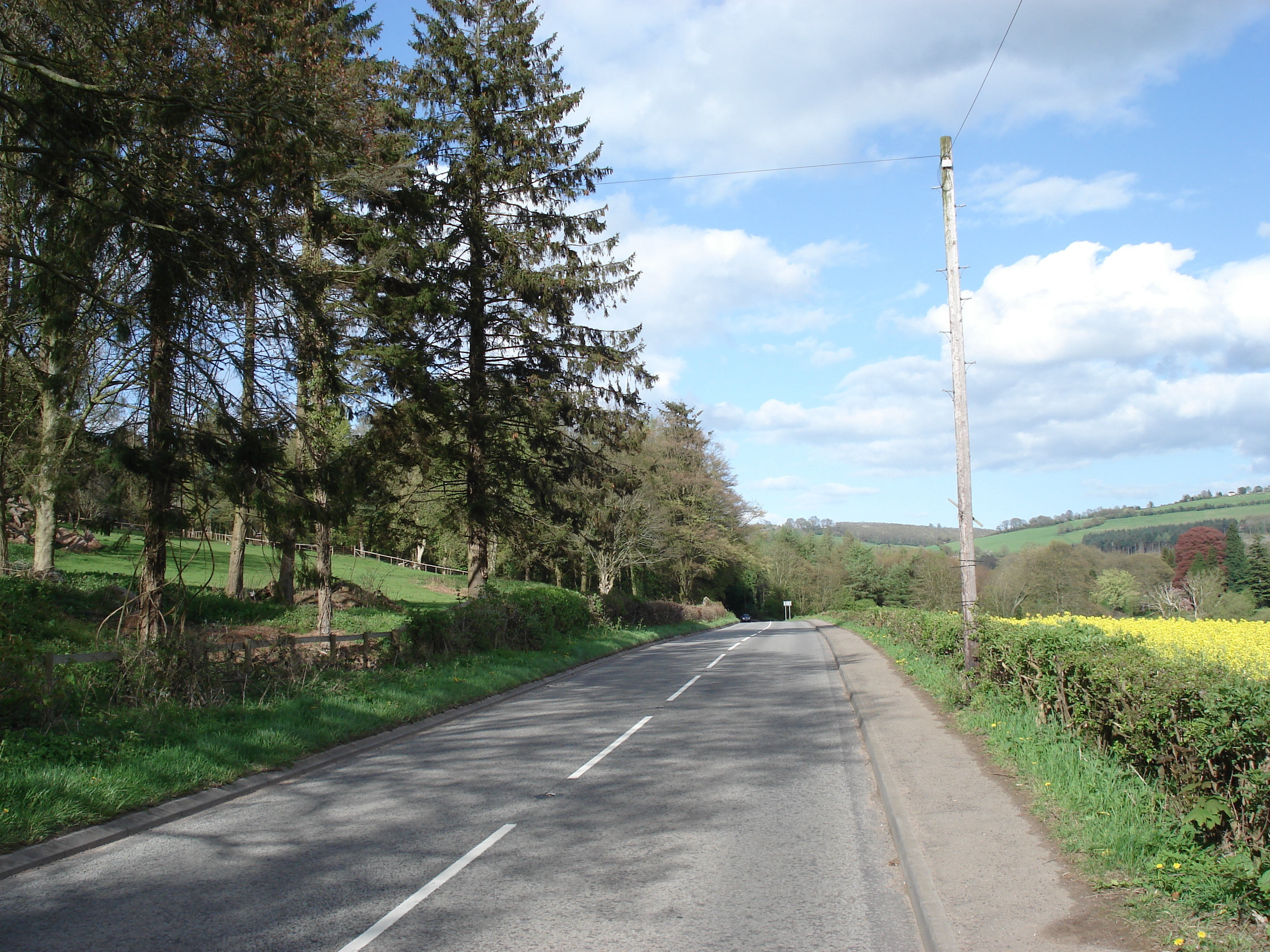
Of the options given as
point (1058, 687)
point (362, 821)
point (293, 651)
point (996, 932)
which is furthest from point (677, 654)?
point (996, 932)

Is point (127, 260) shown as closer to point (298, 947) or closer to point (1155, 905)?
point (298, 947)

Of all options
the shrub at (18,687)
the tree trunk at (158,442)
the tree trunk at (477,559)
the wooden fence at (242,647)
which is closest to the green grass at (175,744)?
the shrub at (18,687)

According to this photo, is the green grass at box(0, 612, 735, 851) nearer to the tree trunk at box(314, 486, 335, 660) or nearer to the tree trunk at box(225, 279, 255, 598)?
the tree trunk at box(314, 486, 335, 660)

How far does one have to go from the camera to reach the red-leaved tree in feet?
236

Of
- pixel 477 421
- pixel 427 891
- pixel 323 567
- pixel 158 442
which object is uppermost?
pixel 477 421

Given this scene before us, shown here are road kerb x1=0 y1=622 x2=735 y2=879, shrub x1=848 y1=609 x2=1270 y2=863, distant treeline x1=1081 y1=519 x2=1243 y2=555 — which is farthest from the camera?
distant treeline x1=1081 y1=519 x2=1243 y2=555

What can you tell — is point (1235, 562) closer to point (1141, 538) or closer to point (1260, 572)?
point (1260, 572)

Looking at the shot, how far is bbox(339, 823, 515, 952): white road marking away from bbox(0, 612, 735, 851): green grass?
3273mm

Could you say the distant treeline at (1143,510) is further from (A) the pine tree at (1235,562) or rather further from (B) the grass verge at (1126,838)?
(B) the grass verge at (1126,838)

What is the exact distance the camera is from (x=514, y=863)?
5668 millimetres

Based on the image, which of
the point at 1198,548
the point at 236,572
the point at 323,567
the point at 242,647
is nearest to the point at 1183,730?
the point at 242,647

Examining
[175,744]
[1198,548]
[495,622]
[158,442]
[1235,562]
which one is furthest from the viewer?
[1198,548]

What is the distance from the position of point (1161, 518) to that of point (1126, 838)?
151932mm

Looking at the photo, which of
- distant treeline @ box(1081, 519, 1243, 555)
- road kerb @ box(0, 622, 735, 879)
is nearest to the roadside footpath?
road kerb @ box(0, 622, 735, 879)
